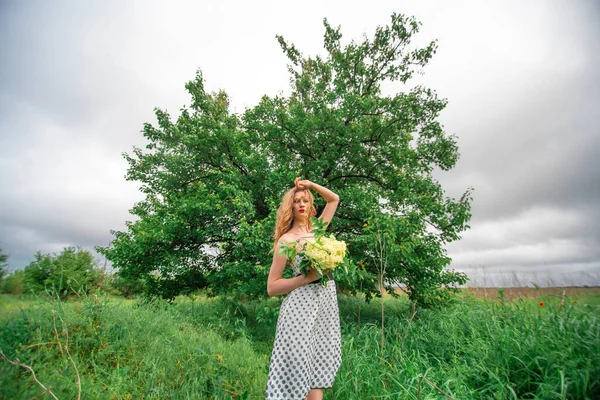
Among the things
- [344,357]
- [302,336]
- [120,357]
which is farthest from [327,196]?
[120,357]

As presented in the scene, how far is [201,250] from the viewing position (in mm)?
9227

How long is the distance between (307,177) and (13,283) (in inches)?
280

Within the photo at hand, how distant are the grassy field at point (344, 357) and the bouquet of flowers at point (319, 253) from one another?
5.84 feet

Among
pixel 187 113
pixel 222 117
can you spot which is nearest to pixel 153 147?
pixel 187 113

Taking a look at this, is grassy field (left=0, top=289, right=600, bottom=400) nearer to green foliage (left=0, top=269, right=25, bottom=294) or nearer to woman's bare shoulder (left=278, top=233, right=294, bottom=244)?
green foliage (left=0, top=269, right=25, bottom=294)

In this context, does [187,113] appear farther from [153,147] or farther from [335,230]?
[335,230]

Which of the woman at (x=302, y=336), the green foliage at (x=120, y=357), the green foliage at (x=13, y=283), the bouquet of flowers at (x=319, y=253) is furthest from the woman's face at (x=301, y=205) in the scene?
the green foliage at (x=13, y=283)

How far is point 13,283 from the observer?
2.55m

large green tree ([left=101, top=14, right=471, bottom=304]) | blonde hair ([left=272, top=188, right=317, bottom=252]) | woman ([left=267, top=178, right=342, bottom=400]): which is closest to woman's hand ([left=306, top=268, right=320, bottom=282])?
woman ([left=267, top=178, right=342, bottom=400])

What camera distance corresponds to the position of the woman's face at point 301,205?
3.04 meters

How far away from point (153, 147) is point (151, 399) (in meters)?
10.5

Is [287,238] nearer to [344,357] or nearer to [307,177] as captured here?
[344,357]

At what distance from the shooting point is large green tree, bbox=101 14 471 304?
7785 mm

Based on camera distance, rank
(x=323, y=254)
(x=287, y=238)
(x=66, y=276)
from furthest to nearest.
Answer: (x=66, y=276), (x=287, y=238), (x=323, y=254)
